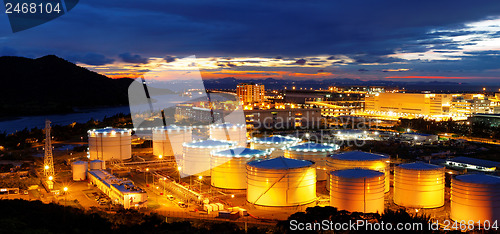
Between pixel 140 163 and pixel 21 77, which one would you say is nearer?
pixel 140 163

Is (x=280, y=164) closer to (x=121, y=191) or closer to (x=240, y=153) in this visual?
(x=240, y=153)

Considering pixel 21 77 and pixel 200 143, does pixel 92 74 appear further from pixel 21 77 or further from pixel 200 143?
pixel 200 143

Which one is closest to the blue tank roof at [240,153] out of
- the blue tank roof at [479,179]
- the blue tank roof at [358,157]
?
the blue tank roof at [358,157]

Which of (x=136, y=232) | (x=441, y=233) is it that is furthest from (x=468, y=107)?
(x=136, y=232)

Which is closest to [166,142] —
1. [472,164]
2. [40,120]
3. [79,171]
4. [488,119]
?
[79,171]

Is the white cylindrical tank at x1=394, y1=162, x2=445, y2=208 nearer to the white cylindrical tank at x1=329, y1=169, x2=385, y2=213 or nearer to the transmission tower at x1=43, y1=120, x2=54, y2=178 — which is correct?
the white cylindrical tank at x1=329, y1=169, x2=385, y2=213

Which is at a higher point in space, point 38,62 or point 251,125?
point 38,62

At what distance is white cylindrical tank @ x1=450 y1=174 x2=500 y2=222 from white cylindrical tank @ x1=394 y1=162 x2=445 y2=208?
56.6 inches

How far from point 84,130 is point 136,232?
113 ft

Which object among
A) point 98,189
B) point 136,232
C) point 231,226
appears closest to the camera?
point 136,232

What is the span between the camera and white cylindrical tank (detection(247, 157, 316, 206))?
1519cm

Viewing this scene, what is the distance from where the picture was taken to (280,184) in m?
15.2

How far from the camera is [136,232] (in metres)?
10.7

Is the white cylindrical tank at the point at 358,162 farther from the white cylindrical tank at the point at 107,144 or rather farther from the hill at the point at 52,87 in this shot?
the hill at the point at 52,87
